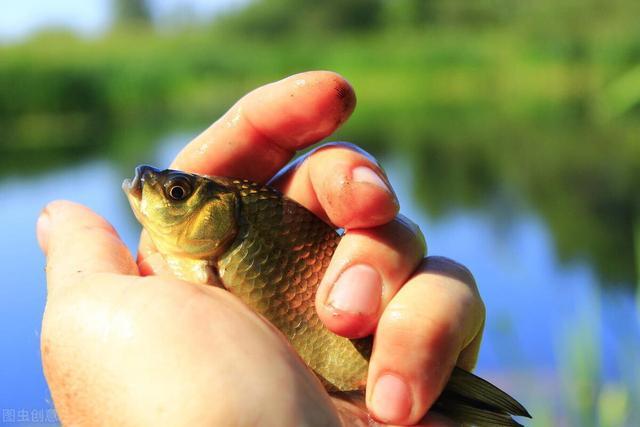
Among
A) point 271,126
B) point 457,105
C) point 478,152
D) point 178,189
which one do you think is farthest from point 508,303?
point 457,105

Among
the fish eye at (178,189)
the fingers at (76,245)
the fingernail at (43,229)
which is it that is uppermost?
the fish eye at (178,189)

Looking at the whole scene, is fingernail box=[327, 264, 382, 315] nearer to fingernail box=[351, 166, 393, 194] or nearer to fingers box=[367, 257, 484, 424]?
fingers box=[367, 257, 484, 424]

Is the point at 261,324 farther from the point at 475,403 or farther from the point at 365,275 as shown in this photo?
the point at 475,403

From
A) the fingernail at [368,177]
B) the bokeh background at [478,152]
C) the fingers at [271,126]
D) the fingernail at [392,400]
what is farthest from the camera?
the bokeh background at [478,152]

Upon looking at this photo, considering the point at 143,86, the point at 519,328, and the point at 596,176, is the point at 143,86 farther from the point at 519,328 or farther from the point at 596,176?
the point at 519,328

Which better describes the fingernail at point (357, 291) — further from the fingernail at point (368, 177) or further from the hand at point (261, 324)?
the fingernail at point (368, 177)

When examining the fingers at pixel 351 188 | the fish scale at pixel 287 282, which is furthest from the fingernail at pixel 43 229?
the fingers at pixel 351 188

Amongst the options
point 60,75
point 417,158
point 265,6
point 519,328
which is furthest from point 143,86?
point 265,6

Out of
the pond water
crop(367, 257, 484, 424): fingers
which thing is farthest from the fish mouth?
the pond water
